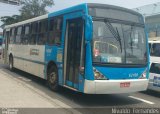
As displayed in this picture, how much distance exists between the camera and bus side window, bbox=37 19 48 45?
43.9 feet

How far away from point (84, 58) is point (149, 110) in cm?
240

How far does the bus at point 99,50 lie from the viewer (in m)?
9.45

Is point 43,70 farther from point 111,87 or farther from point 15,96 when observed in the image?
point 111,87

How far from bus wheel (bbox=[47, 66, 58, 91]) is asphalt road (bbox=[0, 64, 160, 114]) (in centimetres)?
20

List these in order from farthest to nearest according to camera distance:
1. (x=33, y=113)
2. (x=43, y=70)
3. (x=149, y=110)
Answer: (x=43, y=70) < (x=149, y=110) < (x=33, y=113)

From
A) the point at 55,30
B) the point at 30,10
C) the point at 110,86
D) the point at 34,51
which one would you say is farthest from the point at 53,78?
the point at 30,10

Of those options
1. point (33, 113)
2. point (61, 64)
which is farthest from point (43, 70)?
point (33, 113)

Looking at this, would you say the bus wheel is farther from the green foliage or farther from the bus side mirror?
the green foliage

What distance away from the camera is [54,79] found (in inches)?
474

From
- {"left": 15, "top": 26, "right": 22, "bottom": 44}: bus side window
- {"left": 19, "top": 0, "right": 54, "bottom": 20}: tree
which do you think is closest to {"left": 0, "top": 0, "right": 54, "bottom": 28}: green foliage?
{"left": 19, "top": 0, "right": 54, "bottom": 20}: tree

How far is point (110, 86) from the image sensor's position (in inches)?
372

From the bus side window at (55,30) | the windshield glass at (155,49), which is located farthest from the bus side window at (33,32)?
the windshield glass at (155,49)

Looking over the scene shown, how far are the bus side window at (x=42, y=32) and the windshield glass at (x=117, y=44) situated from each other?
13.6ft

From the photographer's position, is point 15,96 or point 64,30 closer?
point 15,96
